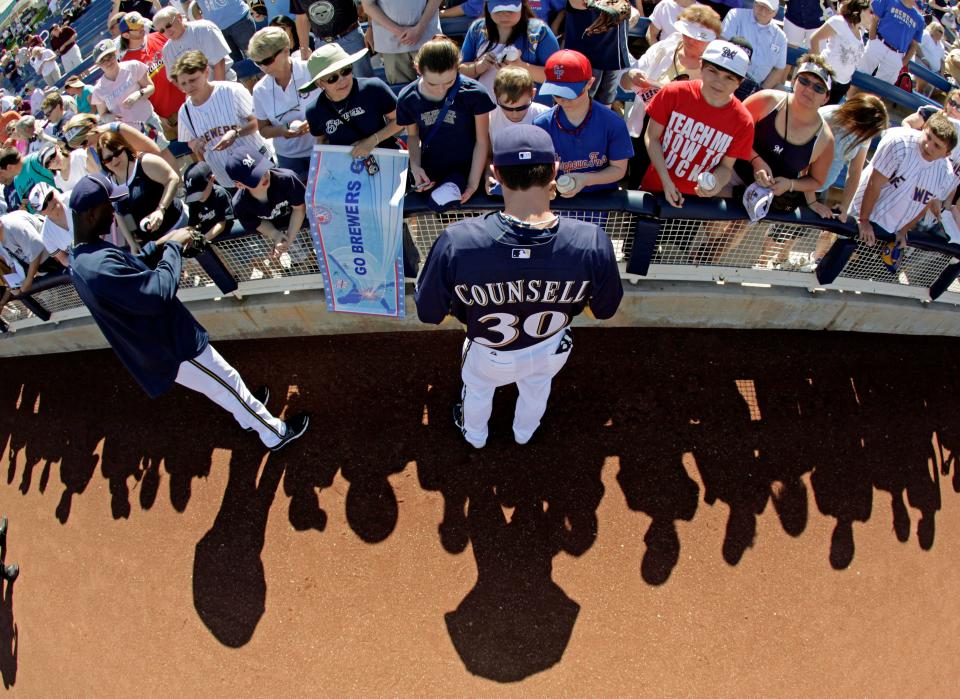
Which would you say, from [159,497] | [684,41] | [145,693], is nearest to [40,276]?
[159,497]

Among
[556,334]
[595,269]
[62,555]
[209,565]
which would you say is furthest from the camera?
[62,555]

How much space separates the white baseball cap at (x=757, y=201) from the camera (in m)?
4.09

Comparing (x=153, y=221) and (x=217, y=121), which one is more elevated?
(x=217, y=121)

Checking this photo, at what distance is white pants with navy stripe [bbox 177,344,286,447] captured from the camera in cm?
425

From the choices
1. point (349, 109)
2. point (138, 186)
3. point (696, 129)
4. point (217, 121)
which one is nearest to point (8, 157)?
point (138, 186)

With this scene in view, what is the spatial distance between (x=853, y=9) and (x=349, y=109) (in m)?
5.45

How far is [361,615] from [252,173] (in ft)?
10.7

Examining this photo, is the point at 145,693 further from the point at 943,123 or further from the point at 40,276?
the point at 943,123

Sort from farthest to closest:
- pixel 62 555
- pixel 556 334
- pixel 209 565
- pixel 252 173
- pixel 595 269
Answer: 1. pixel 62 555
2. pixel 209 565
3. pixel 252 173
4. pixel 556 334
5. pixel 595 269

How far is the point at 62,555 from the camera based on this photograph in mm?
4852

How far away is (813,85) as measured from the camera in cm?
387

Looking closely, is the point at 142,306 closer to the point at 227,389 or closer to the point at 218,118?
the point at 227,389

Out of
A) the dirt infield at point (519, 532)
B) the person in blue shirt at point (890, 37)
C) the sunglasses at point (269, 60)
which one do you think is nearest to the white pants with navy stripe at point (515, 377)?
the dirt infield at point (519, 532)

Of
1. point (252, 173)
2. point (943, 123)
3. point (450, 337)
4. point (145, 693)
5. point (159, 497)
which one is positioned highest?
point (252, 173)
